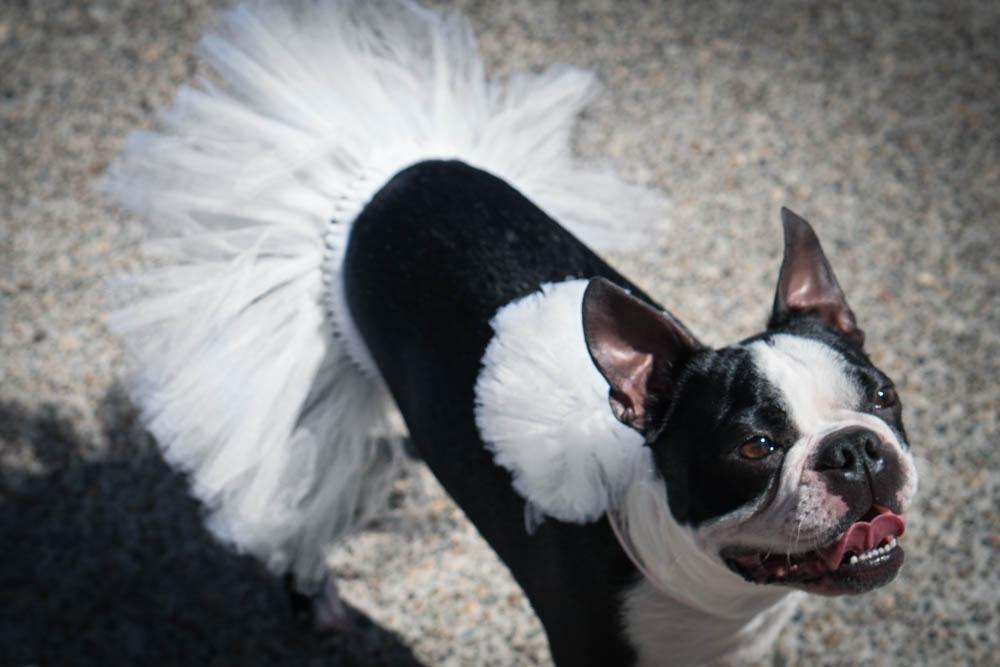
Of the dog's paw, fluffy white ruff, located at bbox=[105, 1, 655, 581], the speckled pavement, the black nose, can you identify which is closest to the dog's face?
the black nose

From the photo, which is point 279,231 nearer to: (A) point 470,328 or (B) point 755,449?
(A) point 470,328

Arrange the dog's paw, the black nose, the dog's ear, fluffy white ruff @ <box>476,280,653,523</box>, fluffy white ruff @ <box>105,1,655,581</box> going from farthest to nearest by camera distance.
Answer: the dog's paw → fluffy white ruff @ <box>105,1,655,581</box> → fluffy white ruff @ <box>476,280,653,523</box> → the dog's ear → the black nose

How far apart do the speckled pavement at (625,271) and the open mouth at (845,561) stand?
1.08 metres

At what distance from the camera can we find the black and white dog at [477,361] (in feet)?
5.16

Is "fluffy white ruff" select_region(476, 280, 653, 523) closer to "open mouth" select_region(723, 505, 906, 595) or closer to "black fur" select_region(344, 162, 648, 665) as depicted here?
"black fur" select_region(344, 162, 648, 665)

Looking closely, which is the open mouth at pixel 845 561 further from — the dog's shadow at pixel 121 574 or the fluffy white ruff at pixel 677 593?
the dog's shadow at pixel 121 574

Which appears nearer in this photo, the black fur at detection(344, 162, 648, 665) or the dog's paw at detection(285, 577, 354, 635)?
the black fur at detection(344, 162, 648, 665)

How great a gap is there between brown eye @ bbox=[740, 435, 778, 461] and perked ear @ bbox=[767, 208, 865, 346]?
1.04 ft

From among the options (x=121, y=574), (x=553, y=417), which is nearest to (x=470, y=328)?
(x=553, y=417)

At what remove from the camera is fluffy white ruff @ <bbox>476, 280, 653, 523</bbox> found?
1.74 m

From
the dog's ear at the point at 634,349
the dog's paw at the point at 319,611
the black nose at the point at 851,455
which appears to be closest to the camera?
the black nose at the point at 851,455

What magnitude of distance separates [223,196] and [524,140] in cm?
80

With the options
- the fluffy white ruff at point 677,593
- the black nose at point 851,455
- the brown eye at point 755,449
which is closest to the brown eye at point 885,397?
the black nose at point 851,455

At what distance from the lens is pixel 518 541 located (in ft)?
6.20
